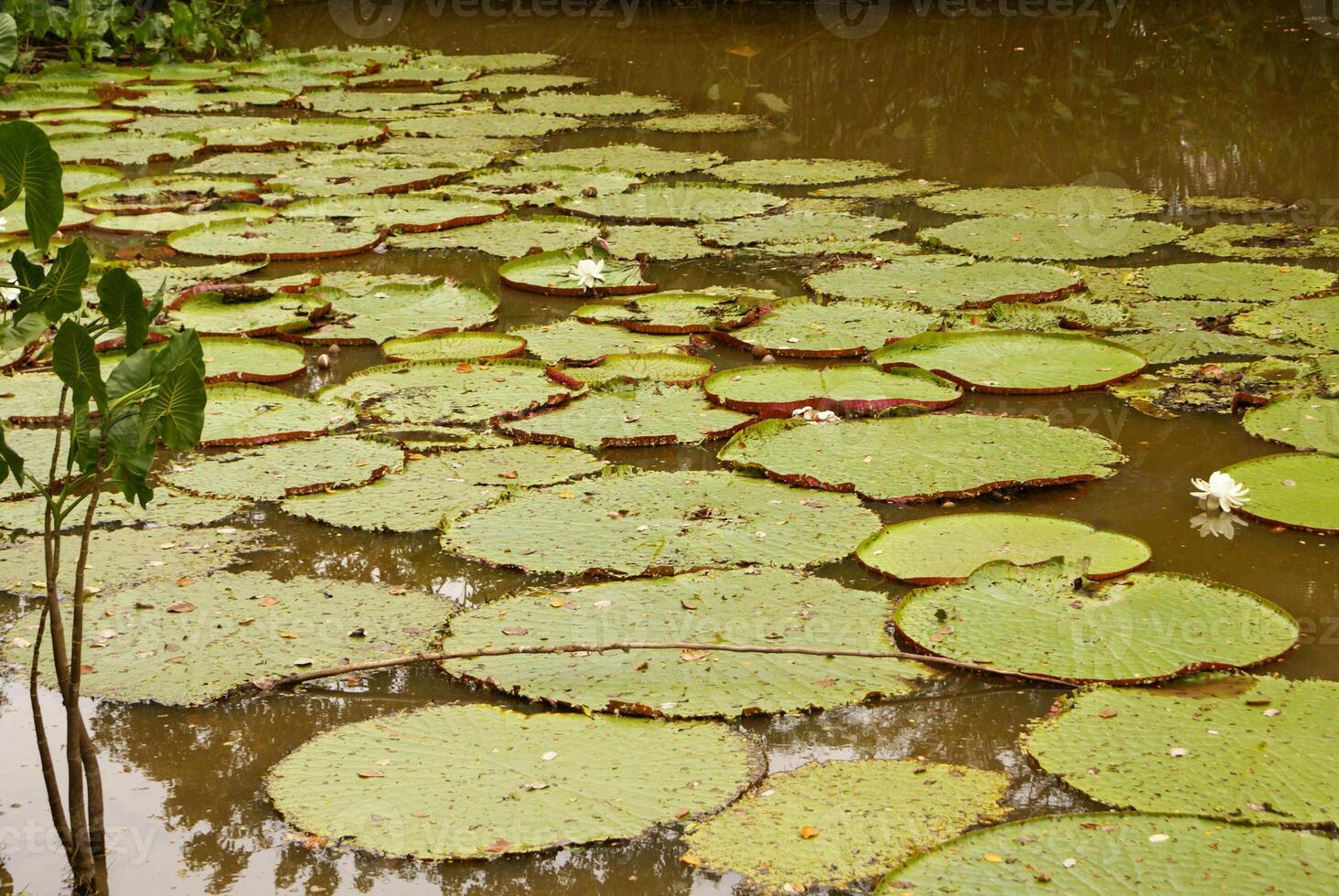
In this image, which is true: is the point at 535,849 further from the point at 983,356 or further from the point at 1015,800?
the point at 983,356

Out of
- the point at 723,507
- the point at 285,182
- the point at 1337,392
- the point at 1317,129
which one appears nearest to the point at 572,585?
the point at 723,507

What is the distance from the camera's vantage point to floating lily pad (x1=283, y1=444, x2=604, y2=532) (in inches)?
124

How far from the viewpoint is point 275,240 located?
220 inches

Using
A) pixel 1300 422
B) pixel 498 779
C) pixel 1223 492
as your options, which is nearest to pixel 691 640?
pixel 498 779

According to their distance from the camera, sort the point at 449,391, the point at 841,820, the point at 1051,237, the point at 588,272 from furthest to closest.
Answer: the point at 1051,237 < the point at 588,272 < the point at 449,391 < the point at 841,820

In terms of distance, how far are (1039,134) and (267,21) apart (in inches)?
287

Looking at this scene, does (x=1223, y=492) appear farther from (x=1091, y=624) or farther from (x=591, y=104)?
(x=591, y=104)

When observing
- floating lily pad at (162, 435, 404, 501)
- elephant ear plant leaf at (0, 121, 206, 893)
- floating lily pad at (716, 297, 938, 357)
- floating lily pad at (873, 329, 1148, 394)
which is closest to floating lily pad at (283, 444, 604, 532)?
floating lily pad at (162, 435, 404, 501)

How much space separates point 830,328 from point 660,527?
150 cm

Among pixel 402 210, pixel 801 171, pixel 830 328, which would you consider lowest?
pixel 830 328

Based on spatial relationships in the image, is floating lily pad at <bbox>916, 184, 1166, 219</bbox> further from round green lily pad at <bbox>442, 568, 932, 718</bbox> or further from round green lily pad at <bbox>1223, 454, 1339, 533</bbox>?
round green lily pad at <bbox>442, 568, 932, 718</bbox>

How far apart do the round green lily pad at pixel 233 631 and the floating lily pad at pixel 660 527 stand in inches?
11.1

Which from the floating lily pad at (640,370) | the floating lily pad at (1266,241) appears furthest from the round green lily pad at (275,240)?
the floating lily pad at (1266,241)

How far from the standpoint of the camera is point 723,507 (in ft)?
10.3
